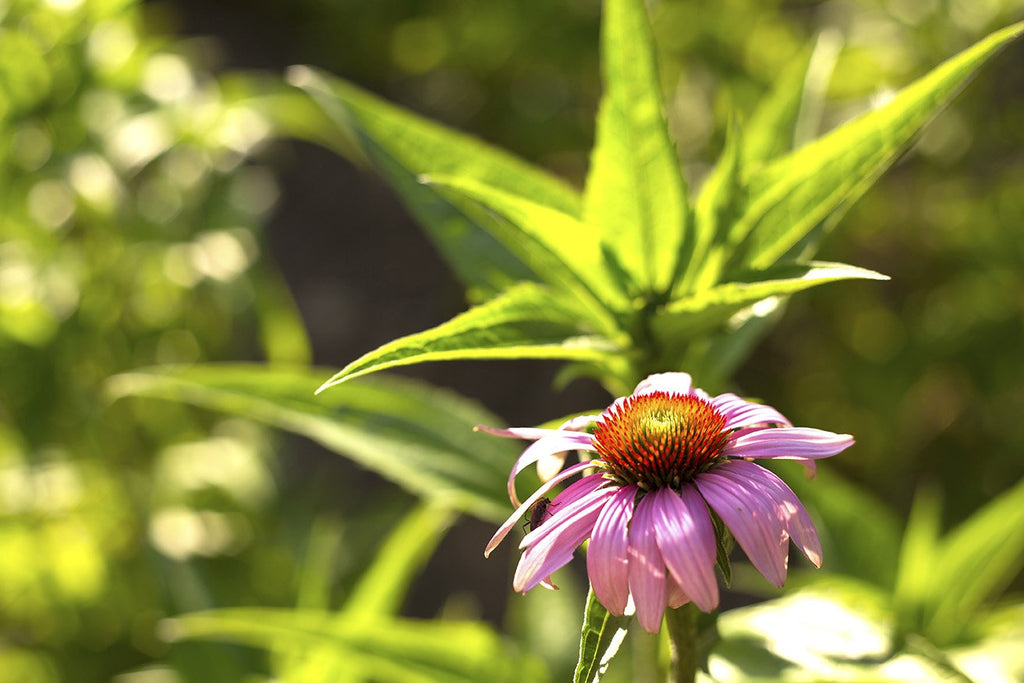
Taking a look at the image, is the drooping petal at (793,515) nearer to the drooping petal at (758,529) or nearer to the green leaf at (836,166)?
the drooping petal at (758,529)

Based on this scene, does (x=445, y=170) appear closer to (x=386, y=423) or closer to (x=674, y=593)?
(x=386, y=423)

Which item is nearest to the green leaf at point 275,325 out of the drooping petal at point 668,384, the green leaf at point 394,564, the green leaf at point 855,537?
the green leaf at point 394,564

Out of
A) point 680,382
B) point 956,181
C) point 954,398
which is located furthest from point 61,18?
point 954,398

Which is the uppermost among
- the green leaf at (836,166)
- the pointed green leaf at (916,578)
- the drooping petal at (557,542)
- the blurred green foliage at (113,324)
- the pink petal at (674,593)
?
the blurred green foliage at (113,324)

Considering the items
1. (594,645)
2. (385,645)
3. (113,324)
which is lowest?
(594,645)

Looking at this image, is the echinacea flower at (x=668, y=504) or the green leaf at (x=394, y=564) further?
the green leaf at (x=394, y=564)

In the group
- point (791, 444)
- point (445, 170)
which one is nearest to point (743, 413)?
point (791, 444)
